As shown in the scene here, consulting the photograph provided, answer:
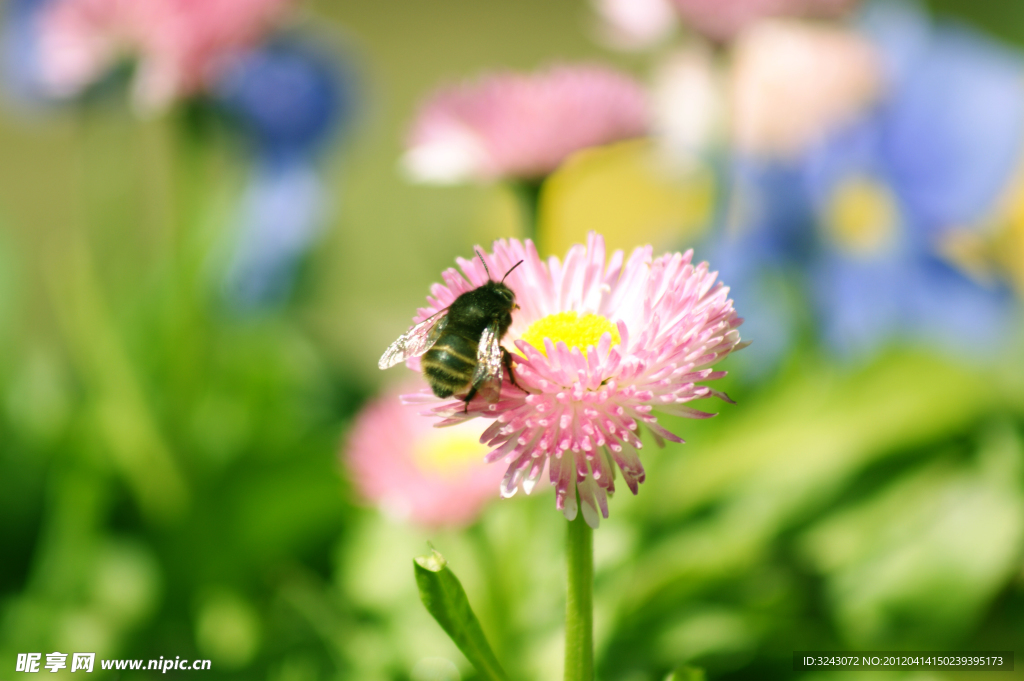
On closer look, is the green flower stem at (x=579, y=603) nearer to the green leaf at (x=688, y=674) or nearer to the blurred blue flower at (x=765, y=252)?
the green leaf at (x=688, y=674)

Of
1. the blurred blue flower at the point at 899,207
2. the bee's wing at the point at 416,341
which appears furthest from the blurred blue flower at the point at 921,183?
the bee's wing at the point at 416,341

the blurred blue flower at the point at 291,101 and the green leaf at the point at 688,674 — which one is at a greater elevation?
the blurred blue flower at the point at 291,101

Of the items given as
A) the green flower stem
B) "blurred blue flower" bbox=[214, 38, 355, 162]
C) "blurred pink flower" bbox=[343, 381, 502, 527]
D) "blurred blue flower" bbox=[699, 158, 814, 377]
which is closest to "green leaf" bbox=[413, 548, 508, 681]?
the green flower stem

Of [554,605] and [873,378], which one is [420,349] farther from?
[873,378]

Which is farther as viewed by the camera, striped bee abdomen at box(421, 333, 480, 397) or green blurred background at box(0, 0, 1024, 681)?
green blurred background at box(0, 0, 1024, 681)

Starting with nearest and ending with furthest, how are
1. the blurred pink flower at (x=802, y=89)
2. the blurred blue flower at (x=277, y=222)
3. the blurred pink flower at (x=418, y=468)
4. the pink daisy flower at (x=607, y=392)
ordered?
the pink daisy flower at (x=607, y=392) < the blurred pink flower at (x=418, y=468) < the blurred pink flower at (x=802, y=89) < the blurred blue flower at (x=277, y=222)

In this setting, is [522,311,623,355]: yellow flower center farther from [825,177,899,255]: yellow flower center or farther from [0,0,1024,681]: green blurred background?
[825,177,899,255]: yellow flower center
